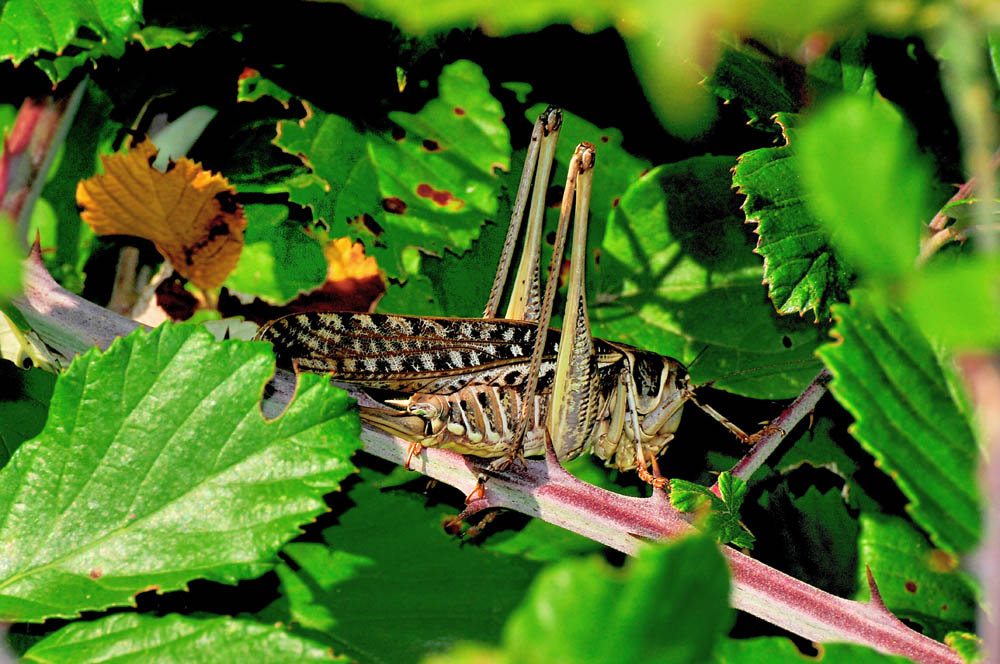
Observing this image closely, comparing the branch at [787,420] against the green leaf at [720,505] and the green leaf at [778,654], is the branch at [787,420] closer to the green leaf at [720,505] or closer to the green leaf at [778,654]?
the green leaf at [720,505]

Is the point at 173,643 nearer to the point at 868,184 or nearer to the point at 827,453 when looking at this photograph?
the point at 868,184

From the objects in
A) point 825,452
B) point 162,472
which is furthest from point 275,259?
point 825,452

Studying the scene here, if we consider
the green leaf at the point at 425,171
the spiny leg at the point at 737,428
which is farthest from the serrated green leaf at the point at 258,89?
the spiny leg at the point at 737,428

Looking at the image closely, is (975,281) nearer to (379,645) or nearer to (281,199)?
(379,645)

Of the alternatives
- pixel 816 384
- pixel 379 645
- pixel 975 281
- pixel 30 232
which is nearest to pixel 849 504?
pixel 816 384

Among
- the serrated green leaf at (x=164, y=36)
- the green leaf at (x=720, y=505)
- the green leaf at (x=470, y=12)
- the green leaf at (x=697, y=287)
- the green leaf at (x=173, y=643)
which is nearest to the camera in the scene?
the green leaf at (x=470, y=12)

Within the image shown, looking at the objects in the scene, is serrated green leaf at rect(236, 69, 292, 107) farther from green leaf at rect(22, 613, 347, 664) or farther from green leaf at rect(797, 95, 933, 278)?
green leaf at rect(797, 95, 933, 278)
